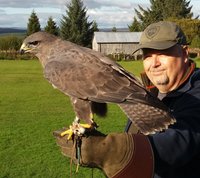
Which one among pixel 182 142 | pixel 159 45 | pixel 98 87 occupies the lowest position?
pixel 182 142

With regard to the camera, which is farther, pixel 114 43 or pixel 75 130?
pixel 114 43

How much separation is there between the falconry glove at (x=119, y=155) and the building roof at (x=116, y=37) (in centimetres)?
5828

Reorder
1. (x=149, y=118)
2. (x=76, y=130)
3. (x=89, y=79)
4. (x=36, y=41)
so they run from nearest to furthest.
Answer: (x=149, y=118) → (x=76, y=130) → (x=89, y=79) → (x=36, y=41)

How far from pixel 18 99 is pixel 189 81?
1366 centimetres

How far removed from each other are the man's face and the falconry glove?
2.51 ft

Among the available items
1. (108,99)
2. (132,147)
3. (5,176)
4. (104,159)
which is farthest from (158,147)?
(5,176)

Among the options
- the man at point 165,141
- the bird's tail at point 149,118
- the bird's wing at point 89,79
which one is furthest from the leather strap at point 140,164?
the bird's wing at point 89,79

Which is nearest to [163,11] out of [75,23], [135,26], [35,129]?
[135,26]

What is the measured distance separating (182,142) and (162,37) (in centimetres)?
99

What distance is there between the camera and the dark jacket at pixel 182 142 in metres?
2.80

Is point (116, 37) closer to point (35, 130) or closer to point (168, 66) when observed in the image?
point (35, 130)

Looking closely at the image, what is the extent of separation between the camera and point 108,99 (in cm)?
366

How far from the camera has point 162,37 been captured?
3463 mm

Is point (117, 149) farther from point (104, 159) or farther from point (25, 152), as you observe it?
point (25, 152)
